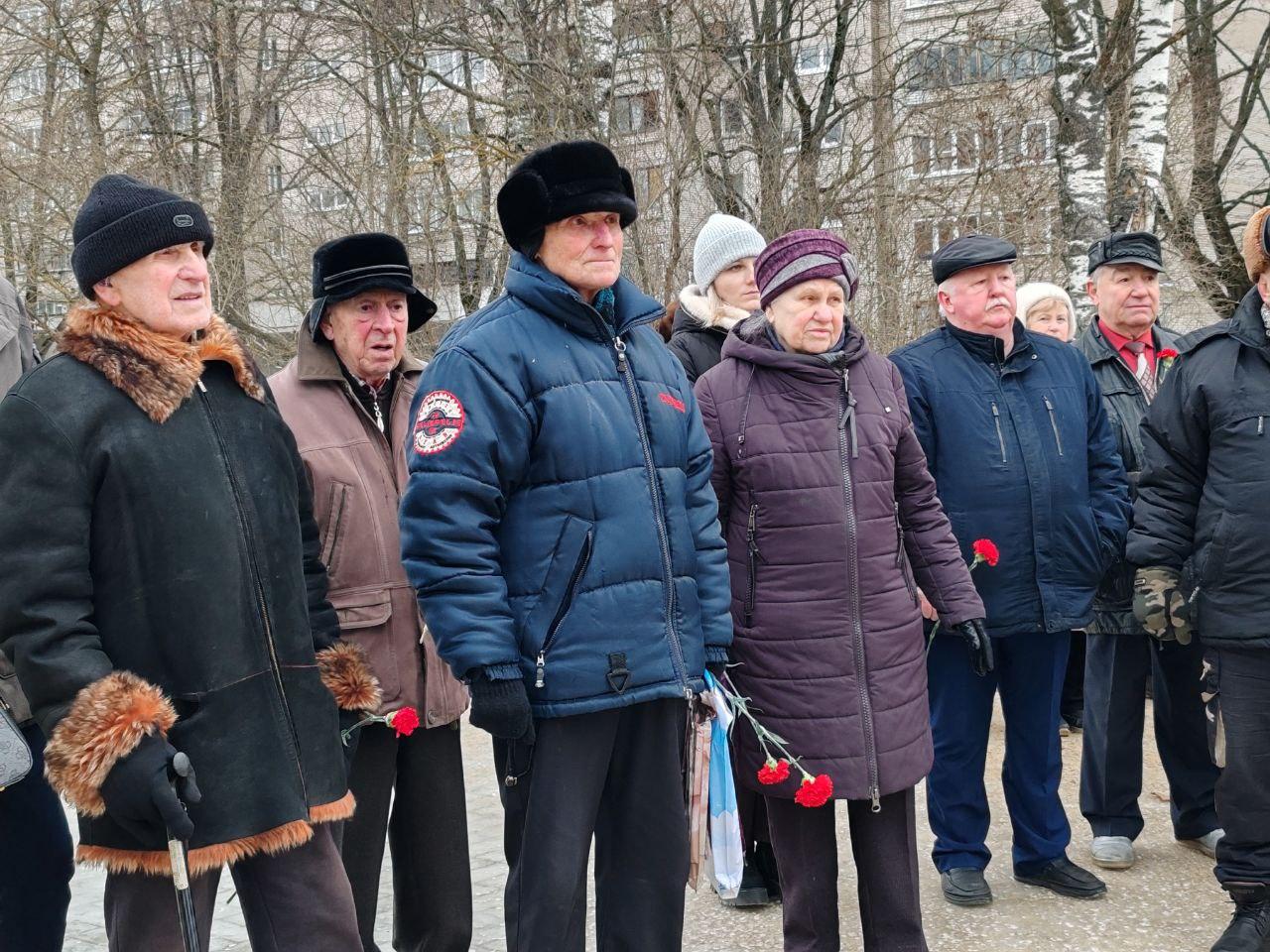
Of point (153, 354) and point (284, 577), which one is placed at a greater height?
point (153, 354)

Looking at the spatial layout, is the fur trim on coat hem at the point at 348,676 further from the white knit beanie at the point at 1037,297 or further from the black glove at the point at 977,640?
the white knit beanie at the point at 1037,297

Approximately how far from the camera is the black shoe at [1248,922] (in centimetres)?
412

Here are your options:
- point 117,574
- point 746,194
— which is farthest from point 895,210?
point 117,574

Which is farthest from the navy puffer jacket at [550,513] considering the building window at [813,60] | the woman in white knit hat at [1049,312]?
the building window at [813,60]

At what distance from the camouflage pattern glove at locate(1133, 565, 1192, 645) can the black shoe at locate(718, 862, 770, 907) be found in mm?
1555

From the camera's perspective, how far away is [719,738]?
363 centimetres

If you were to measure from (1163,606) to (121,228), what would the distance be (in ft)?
10.6

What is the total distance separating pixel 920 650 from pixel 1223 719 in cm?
100

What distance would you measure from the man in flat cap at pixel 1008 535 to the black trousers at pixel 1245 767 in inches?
22.7

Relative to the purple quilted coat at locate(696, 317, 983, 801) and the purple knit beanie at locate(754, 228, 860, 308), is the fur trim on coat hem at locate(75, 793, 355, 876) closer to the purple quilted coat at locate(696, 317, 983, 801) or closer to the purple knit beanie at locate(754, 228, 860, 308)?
the purple quilted coat at locate(696, 317, 983, 801)

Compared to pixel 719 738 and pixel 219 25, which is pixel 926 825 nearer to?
pixel 719 738

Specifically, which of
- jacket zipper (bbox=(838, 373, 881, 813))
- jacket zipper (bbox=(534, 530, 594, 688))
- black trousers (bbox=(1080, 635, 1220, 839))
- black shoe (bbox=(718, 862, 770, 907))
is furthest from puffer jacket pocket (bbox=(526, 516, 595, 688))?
black trousers (bbox=(1080, 635, 1220, 839))

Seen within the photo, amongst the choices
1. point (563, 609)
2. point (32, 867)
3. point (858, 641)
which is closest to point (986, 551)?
point (858, 641)

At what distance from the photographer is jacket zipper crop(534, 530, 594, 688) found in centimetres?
322
